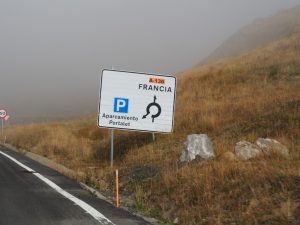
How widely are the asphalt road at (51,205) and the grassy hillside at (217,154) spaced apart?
681 mm

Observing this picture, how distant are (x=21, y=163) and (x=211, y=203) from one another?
1041cm

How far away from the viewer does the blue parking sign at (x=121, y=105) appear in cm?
1473

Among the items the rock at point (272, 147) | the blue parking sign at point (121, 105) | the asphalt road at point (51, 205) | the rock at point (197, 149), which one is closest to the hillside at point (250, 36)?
the blue parking sign at point (121, 105)

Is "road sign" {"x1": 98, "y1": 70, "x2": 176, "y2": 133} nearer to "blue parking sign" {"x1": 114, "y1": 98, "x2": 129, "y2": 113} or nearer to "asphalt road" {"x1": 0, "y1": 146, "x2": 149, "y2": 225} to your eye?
"blue parking sign" {"x1": 114, "y1": 98, "x2": 129, "y2": 113}

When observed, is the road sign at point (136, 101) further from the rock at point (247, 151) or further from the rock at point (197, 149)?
the rock at point (247, 151)

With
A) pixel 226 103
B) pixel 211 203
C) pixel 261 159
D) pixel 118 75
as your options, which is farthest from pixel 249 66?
pixel 211 203

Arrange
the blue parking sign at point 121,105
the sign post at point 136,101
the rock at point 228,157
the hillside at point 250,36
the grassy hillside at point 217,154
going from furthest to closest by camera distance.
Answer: the hillside at point 250,36 < the blue parking sign at point 121,105 < the sign post at point 136,101 < the rock at point 228,157 < the grassy hillside at point 217,154

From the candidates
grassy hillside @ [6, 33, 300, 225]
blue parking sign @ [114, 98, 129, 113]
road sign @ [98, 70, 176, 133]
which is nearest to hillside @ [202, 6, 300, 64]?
grassy hillside @ [6, 33, 300, 225]

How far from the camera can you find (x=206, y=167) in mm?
10508

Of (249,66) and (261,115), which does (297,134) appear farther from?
(249,66)

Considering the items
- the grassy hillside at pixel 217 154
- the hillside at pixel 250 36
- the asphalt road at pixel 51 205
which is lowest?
the asphalt road at pixel 51 205

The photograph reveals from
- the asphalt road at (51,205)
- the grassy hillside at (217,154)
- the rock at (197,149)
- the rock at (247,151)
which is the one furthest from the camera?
the rock at (197,149)

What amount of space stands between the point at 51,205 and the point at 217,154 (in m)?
4.60

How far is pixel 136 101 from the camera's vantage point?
15102 mm
